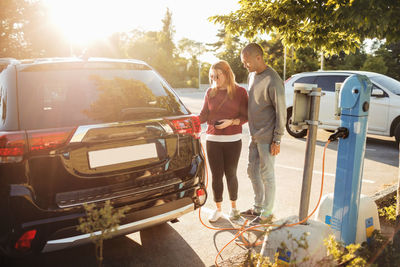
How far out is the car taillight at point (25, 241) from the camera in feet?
7.31

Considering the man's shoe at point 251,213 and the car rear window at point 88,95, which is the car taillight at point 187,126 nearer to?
the car rear window at point 88,95

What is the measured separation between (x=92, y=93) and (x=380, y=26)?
2331 mm

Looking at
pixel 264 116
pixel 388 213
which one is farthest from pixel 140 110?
pixel 388 213

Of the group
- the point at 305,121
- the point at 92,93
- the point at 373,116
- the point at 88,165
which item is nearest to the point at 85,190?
the point at 88,165

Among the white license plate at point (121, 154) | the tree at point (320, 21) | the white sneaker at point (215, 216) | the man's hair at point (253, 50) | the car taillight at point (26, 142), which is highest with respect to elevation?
the tree at point (320, 21)

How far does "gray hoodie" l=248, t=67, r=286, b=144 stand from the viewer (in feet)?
11.6

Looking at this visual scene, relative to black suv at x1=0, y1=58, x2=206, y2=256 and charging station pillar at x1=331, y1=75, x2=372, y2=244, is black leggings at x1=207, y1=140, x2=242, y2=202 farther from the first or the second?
charging station pillar at x1=331, y1=75, x2=372, y2=244

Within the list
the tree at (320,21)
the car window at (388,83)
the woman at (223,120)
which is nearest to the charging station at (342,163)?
the tree at (320,21)

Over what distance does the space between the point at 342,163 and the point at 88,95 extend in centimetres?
206

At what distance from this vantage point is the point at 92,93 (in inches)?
106

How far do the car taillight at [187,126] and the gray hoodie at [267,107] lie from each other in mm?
846

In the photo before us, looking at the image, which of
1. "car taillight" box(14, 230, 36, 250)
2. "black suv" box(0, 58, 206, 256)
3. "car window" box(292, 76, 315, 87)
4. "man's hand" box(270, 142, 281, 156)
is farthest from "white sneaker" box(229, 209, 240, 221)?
"car window" box(292, 76, 315, 87)

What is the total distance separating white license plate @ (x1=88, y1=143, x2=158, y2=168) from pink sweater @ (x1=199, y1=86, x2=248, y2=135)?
1.20 m

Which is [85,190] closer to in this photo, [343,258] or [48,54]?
[343,258]
